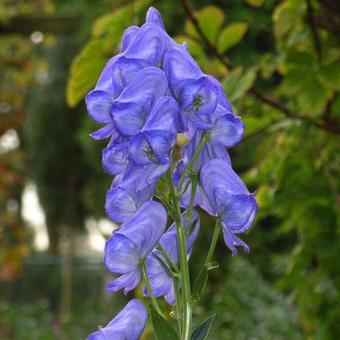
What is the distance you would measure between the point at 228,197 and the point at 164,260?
0.10 meters

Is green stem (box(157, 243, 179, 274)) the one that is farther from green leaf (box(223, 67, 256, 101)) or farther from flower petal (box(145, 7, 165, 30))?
green leaf (box(223, 67, 256, 101))

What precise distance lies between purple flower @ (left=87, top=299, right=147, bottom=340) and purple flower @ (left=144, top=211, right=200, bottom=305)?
0.05 metres

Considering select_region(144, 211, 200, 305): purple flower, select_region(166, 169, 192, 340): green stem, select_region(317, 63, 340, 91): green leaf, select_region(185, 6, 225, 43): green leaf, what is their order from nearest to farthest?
select_region(166, 169, 192, 340): green stem < select_region(144, 211, 200, 305): purple flower < select_region(317, 63, 340, 91): green leaf < select_region(185, 6, 225, 43): green leaf

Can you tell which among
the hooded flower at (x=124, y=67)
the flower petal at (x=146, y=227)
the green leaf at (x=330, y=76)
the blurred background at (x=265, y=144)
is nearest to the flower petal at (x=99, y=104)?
the hooded flower at (x=124, y=67)

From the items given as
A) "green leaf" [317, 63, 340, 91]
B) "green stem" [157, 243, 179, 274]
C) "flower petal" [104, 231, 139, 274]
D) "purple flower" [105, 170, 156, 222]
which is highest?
"purple flower" [105, 170, 156, 222]

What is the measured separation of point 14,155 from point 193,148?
5.51 metres

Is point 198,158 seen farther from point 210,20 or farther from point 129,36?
point 210,20

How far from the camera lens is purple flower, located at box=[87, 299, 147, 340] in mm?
694

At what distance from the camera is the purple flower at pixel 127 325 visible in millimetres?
694

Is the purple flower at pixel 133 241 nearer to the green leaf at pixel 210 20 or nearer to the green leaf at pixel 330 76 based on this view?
the green leaf at pixel 330 76

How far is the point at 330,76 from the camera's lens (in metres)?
1.60

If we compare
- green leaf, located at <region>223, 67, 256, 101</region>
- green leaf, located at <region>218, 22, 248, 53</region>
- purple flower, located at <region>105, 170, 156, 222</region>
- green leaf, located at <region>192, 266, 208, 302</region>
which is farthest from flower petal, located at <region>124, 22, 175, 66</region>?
green leaf, located at <region>218, 22, 248, 53</region>

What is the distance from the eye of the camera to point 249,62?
19.6 ft

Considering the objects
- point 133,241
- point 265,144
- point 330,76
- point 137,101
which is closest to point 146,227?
point 133,241
